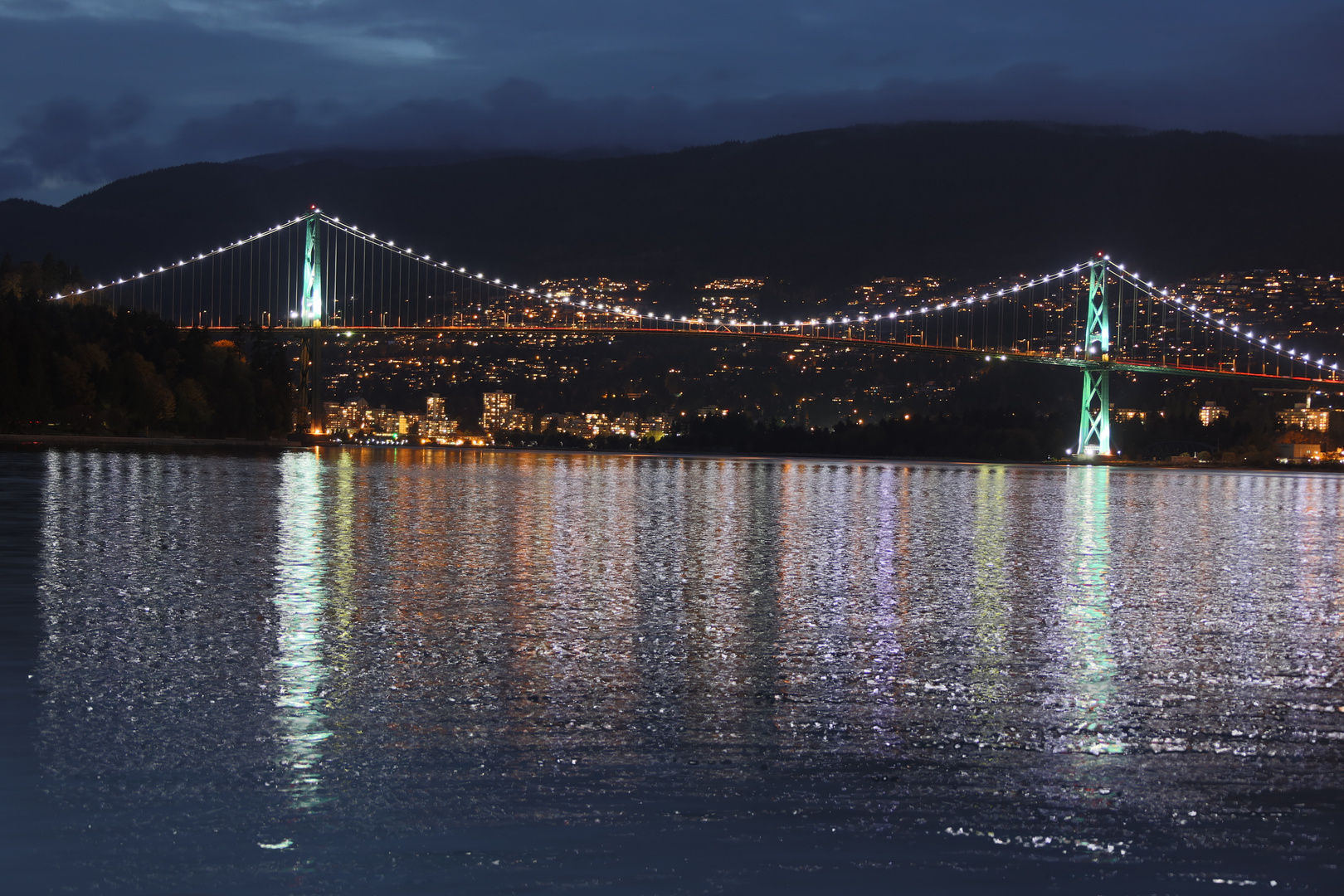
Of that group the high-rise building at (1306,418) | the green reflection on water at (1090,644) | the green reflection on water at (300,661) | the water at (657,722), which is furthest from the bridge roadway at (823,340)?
the green reflection on water at (300,661)

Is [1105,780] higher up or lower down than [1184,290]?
lower down

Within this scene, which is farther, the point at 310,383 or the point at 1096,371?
the point at 310,383

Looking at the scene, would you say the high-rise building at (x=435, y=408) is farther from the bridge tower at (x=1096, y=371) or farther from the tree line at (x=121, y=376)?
the bridge tower at (x=1096, y=371)

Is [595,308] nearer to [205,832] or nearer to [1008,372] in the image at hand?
[1008,372]

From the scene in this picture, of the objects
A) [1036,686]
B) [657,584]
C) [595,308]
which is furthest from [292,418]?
[1036,686]

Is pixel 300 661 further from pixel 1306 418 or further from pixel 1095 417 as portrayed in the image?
pixel 1306 418

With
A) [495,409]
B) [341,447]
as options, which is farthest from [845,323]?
[495,409]
